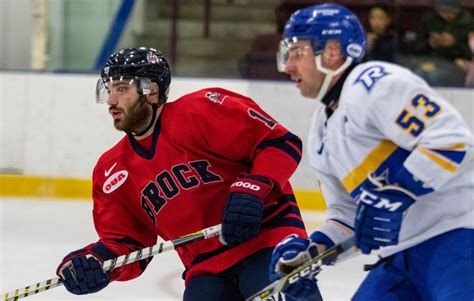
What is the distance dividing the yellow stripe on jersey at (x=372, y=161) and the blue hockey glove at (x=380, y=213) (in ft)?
0.17

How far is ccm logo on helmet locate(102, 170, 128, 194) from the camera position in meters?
2.86

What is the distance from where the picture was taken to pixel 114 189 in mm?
2887

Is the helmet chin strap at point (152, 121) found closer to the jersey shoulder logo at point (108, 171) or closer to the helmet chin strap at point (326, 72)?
the jersey shoulder logo at point (108, 171)

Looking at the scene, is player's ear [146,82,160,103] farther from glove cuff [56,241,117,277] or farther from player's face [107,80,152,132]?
glove cuff [56,241,117,277]

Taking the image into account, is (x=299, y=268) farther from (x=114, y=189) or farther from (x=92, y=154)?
(x=92, y=154)

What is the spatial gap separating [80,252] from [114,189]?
0.65 feet

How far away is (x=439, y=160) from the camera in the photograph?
2.17m

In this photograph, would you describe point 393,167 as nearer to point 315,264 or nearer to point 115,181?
point 315,264

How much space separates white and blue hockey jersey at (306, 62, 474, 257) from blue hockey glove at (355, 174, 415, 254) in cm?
3

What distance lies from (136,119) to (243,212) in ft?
1.39

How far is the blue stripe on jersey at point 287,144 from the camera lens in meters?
2.77

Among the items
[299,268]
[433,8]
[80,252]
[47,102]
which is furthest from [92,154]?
[299,268]

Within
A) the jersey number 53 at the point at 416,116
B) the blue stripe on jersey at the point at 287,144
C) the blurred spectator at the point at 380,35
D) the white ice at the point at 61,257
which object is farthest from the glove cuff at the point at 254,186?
the blurred spectator at the point at 380,35

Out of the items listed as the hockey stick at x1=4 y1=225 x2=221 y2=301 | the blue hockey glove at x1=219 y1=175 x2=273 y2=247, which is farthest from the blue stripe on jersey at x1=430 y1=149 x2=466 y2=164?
the hockey stick at x1=4 y1=225 x2=221 y2=301
